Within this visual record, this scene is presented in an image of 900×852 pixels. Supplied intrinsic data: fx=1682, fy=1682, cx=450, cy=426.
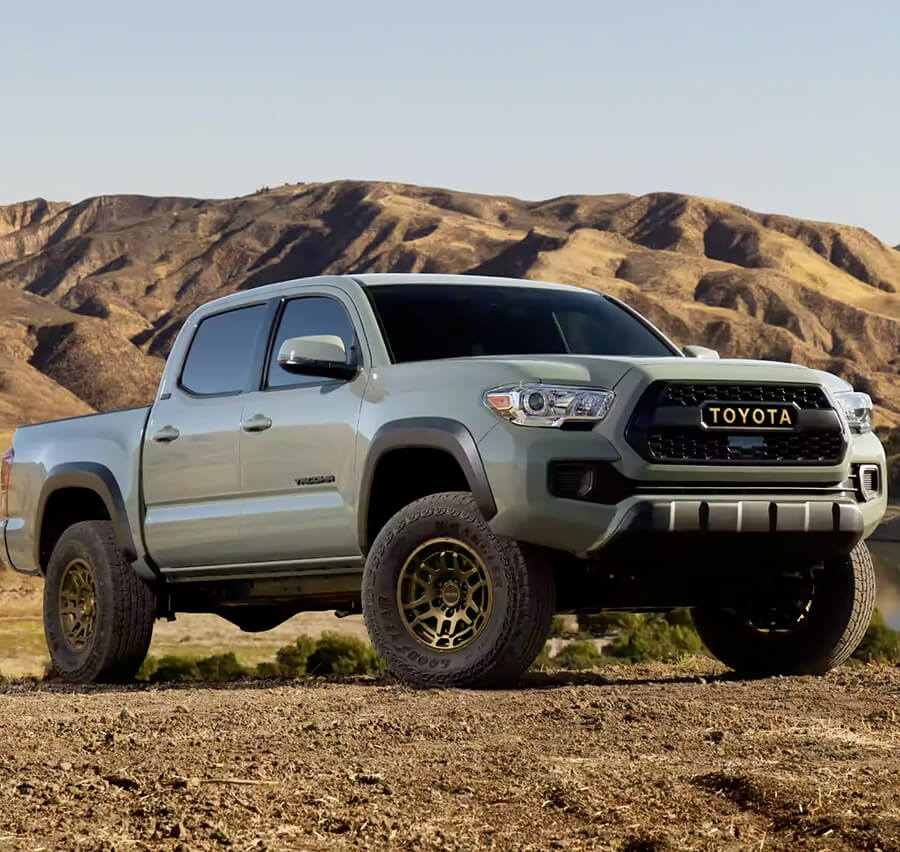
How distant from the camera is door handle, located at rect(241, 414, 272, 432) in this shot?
8.82 m

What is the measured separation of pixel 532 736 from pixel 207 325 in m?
4.55

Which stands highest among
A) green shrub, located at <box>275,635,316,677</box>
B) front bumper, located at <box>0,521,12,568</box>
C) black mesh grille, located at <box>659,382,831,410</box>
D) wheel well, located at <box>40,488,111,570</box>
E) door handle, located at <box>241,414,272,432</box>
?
black mesh grille, located at <box>659,382,831,410</box>

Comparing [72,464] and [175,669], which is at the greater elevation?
[72,464]

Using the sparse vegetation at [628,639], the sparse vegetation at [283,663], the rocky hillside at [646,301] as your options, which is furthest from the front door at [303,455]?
the rocky hillside at [646,301]

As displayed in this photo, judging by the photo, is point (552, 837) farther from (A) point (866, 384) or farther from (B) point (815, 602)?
(A) point (866, 384)

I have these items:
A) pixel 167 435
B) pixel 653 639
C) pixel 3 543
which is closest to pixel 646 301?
pixel 653 639

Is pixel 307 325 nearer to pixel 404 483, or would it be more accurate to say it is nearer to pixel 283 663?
pixel 404 483

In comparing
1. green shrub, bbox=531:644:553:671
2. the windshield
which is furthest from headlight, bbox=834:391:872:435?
green shrub, bbox=531:644:553:671

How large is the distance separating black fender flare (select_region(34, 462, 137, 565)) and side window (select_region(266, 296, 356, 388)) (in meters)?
1.49

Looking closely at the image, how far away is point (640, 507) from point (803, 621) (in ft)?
6.49

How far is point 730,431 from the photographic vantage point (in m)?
7.77

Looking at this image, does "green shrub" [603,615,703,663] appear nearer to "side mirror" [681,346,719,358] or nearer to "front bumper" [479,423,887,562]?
"side mirror" [681,346,719,358]

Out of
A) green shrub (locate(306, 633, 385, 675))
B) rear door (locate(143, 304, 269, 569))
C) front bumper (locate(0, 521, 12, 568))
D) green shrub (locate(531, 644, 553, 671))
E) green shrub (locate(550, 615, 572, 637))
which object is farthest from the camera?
green shrub (locate(550, 615, 572, 637))

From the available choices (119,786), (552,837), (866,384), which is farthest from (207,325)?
(866,384)
